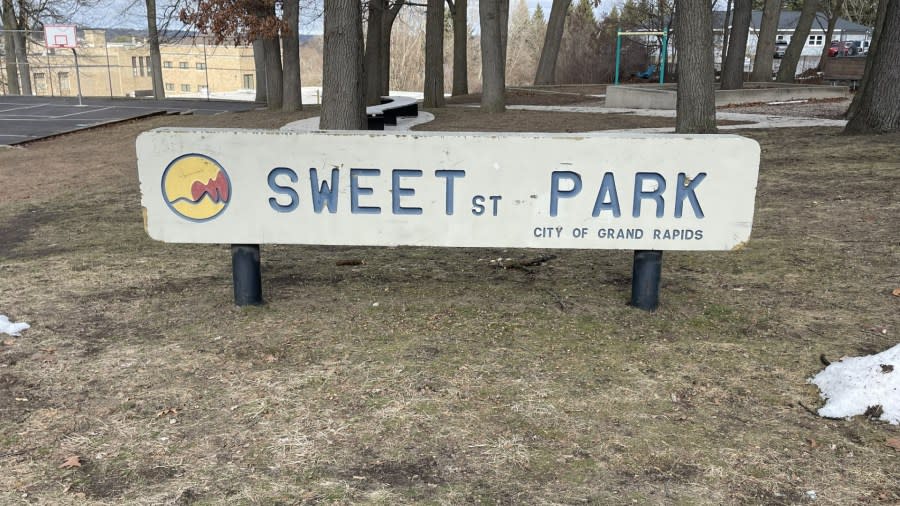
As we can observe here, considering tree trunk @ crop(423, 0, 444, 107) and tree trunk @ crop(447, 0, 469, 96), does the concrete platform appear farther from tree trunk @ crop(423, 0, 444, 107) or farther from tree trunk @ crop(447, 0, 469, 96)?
tree trunk @ crop(447, 0, 469, 96)

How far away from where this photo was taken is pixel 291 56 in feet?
69.4

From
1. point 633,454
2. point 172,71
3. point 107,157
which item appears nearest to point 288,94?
point 107,157

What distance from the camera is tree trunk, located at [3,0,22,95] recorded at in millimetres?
40906

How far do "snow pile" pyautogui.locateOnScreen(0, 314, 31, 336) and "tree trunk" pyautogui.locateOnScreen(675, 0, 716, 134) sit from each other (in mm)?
9353

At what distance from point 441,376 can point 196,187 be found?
5.94 feet

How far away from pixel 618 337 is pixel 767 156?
7.25 meters

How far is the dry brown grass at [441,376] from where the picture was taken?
2.88 meters

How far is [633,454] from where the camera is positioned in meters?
3.03

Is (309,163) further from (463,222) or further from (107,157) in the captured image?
(107,157)

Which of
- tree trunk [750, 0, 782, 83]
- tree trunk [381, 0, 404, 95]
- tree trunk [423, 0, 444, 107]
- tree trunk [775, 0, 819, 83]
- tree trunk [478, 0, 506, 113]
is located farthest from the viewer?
tree trunk [775, 0, 819, 83]

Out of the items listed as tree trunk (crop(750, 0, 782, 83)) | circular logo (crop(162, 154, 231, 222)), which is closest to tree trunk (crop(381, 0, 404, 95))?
tree trunk (crop(750, 0, 782, 83))

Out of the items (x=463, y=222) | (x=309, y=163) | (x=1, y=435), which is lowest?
(x=1, y=435)

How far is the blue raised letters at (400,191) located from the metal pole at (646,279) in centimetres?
132

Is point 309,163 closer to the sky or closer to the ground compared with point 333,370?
closer to the sky
